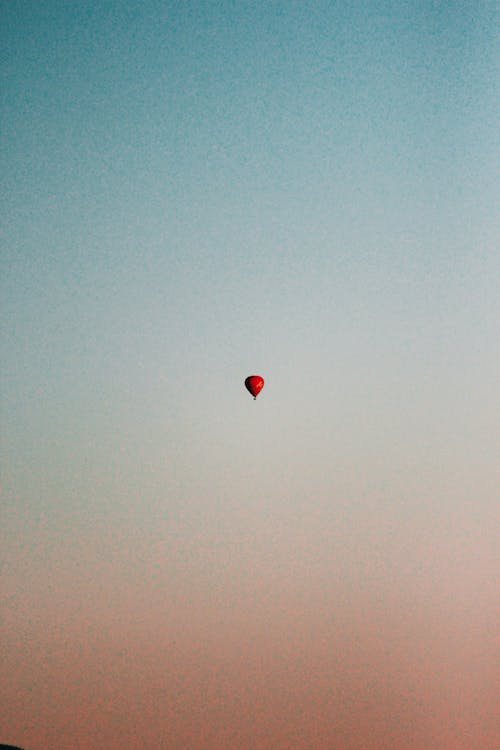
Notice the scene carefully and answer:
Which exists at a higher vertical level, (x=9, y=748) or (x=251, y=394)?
(x=251, y=394)
